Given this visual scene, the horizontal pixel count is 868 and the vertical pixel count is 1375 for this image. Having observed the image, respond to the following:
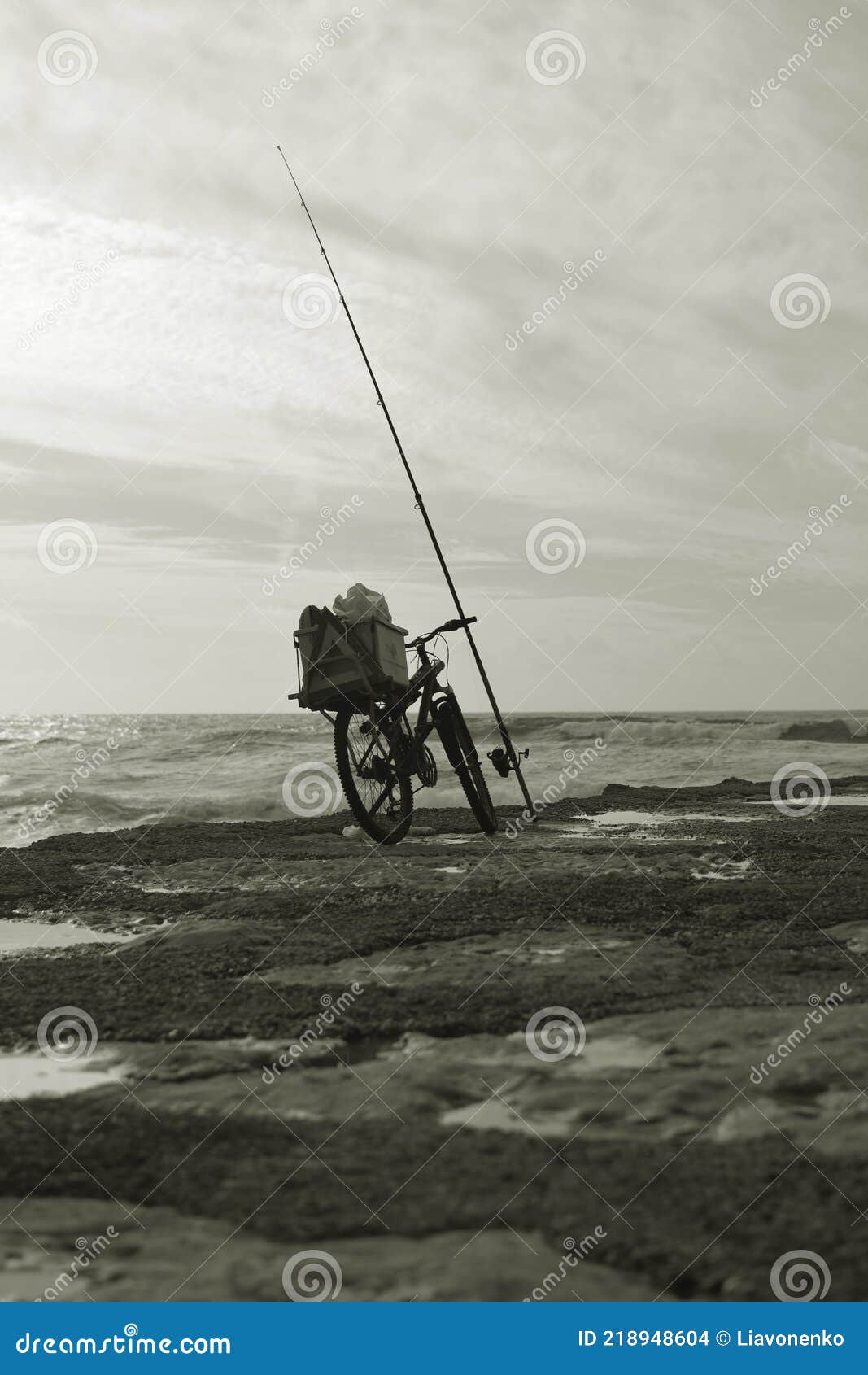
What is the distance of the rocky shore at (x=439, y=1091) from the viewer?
7.45 feet

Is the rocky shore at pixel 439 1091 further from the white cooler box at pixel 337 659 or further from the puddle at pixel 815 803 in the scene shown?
the puddle at pixel 815 803

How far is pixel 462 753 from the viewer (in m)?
9.27

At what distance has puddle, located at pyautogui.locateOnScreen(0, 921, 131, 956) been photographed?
18.7ft

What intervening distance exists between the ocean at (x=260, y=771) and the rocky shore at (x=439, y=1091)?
694 cm

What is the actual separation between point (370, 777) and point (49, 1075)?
543 cm

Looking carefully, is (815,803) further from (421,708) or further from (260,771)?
(260,771)

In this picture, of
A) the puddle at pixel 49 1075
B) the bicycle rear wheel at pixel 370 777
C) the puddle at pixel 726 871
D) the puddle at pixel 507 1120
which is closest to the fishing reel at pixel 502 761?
the bicycle rear wheel at pixel 370 777

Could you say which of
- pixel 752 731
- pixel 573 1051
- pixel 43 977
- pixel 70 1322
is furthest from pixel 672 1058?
pixel 752 731

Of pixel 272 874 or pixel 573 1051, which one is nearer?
pixel 573 1051

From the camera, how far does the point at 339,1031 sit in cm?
384

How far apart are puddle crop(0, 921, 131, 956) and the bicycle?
2.75 m

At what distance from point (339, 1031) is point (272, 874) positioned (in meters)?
4.04

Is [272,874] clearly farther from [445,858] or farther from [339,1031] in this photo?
[339,1031]

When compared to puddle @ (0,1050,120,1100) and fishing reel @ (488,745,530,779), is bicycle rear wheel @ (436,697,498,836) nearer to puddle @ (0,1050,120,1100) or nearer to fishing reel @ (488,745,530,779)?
fishing reel @ (488,745,530,779)
